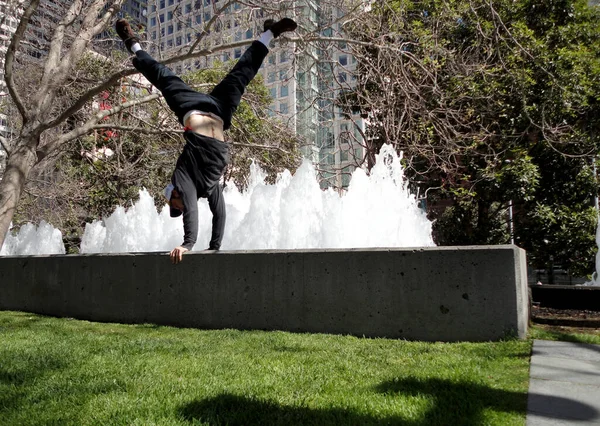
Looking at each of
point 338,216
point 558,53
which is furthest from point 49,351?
point 558,53

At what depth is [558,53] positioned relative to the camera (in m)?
13.0

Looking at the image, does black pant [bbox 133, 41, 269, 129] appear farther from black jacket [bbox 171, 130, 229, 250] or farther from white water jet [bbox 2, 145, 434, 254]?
white water jet [bbox 2, 145, 434, 254]

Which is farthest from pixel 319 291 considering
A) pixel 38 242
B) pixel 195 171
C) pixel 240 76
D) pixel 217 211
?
pixel 38 242

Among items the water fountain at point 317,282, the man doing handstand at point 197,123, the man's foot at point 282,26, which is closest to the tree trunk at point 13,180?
the water fountain at point 317,282

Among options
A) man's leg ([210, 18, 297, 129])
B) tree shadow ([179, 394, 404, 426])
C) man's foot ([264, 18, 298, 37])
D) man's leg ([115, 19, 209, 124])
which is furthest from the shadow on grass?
man's foot ([264, 18, 298, 37])

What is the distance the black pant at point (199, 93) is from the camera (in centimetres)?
491

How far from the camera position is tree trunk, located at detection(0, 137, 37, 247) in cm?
634

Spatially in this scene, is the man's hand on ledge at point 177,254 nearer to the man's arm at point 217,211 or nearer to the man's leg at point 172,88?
the man's arm at point 217,211

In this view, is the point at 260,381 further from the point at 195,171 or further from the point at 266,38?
the point at 266,38

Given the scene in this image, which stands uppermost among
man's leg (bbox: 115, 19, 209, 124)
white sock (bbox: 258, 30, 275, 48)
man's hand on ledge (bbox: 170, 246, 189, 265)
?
white sock (bbox: 258, 30, 275, 48)

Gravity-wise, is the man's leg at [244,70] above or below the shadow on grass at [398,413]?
above

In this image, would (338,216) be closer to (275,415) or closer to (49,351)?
(49,351)

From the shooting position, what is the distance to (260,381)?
10.1ft

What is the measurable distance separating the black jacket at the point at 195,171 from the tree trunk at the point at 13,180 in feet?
9.20
